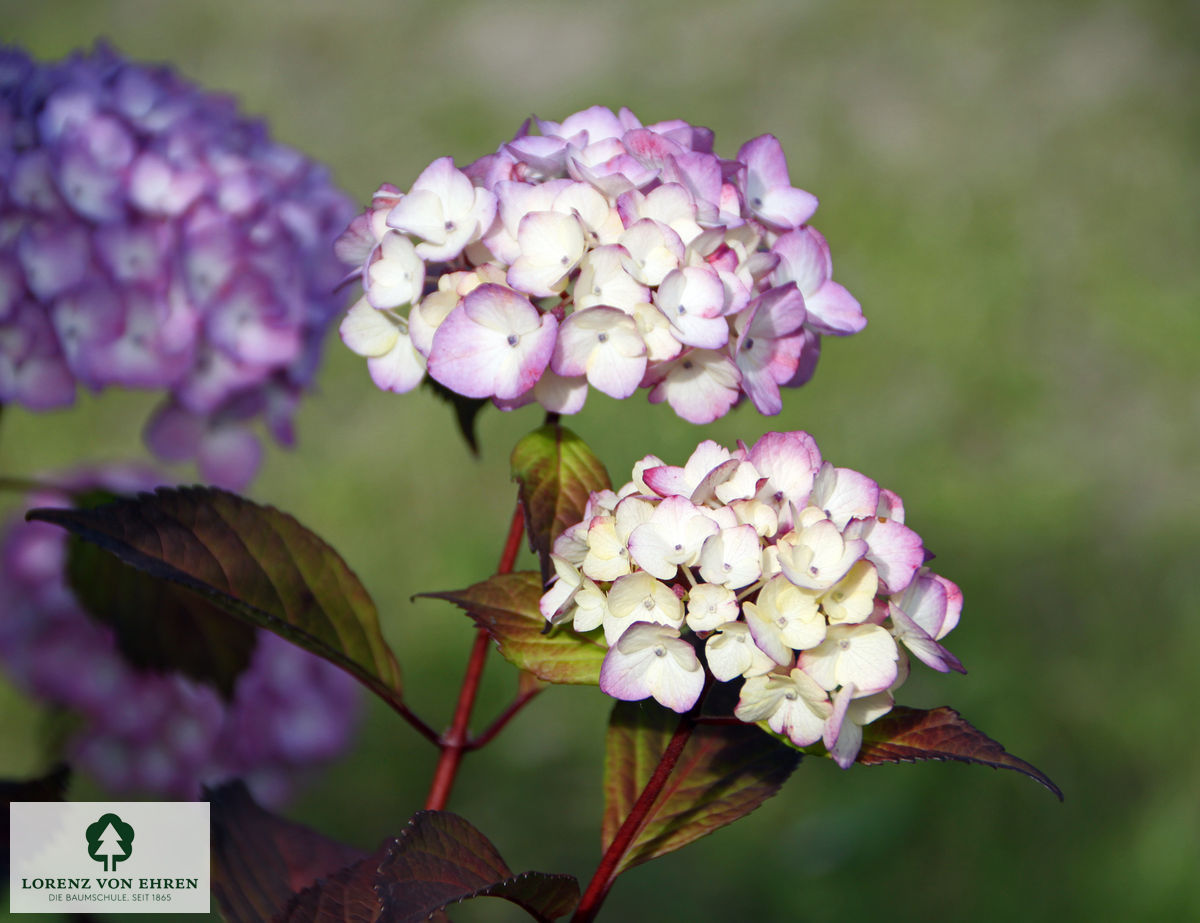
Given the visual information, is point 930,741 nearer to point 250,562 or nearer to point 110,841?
point 250,562

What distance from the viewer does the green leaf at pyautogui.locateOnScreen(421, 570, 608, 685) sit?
0.57 metres

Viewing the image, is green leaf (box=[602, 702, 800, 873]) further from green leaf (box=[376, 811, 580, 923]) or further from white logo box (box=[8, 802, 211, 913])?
white logo box (box=[8, 802, 211, 913])

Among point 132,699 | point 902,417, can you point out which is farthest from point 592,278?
point 902,417

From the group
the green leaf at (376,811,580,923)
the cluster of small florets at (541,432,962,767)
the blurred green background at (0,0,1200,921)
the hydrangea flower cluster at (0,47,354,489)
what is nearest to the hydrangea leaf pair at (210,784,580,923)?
the green leaf at (376,811,580,923)

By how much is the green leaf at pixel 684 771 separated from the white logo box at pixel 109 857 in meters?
0.24

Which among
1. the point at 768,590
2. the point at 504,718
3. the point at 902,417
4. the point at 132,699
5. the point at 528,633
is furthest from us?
the point at 902,417

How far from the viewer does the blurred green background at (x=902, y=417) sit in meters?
1.62

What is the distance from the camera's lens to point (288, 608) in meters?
0.65

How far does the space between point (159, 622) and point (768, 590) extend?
0.58 m

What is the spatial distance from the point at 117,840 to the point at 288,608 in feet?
0.69

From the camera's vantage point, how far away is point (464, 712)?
2.24 ft

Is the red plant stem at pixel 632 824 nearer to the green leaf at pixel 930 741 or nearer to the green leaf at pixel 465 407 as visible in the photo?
the green leaf at pixel 930 741

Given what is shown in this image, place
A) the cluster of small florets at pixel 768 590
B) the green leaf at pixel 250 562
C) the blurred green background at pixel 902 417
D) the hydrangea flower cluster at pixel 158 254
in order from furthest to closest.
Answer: the blurred green background at pixel 902 417 < the hydrangea flower cluster at pixel 158 254 < the green leaf at pixel 250 562 < the cluster of small florets at pixel 768 590

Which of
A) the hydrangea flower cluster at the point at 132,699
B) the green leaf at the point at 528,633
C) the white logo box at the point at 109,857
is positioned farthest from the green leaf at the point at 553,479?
the hydrangea flower cluster at the point at 132,699
